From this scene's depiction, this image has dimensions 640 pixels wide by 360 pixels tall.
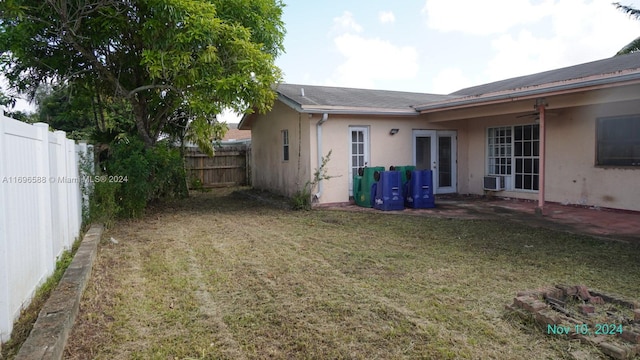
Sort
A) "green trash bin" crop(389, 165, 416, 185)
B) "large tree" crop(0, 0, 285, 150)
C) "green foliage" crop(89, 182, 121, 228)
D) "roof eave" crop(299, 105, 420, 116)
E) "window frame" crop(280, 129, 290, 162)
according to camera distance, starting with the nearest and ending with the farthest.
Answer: "green foliage" crop(89, 182, 121, 228) → "large tree" crop(0, 0, 285, 150) → "roof eave" crop(299, 105, 420, 116) → "green trash bin" crop(389, 165, 416, 185) → "window frame" crop(280, 129, 290, 162)

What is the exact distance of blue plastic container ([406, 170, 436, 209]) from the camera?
9.70 metres

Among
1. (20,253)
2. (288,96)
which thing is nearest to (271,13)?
(288,96)

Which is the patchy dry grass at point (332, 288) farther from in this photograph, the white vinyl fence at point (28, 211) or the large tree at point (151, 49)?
the large tree at point (151, 49)

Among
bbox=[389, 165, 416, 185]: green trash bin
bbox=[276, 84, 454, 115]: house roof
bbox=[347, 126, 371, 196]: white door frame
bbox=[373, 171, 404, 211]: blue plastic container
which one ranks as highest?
bbox=[276, 84, 454, 115]: house roof

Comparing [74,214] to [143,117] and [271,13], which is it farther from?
[271,13]

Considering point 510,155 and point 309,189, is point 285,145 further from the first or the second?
point 510,155

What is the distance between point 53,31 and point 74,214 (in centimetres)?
424

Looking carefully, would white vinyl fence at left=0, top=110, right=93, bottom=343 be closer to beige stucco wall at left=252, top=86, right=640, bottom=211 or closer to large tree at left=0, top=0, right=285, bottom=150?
large tree at left=0, top=0, right=285, bottom=150

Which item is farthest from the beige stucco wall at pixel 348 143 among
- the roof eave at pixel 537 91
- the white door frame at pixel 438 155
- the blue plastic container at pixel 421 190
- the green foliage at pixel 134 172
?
the green foliage at pixel 134 172

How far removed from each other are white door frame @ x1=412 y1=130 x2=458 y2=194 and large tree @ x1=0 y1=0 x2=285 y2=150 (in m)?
4.67

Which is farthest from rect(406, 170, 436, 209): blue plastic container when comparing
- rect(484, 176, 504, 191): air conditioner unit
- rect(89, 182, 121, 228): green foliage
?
rect(89, 182, 121, 228): green foliage

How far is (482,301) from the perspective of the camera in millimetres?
3738

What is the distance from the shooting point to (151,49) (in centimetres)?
802

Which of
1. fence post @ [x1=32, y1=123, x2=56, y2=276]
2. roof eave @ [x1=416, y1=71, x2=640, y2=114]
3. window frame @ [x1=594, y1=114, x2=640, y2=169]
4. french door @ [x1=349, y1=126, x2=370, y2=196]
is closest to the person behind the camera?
fence post @ [x1=32, y1=123, x2=56, y2=276]
